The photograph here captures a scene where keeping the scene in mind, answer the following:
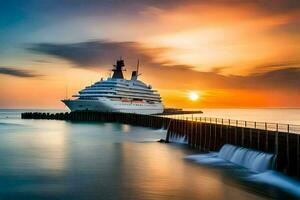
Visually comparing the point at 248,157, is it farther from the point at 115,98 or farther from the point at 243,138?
the point at 115,98

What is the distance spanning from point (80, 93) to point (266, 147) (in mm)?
100594

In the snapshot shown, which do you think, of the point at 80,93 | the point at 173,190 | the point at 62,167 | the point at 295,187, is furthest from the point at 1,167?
the point at 80,93

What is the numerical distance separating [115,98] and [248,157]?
92023 mm

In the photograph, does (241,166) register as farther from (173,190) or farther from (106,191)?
(106,191)

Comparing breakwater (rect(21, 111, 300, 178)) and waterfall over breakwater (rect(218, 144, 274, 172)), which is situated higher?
breakwater (rect(21, 111, 300, 178))

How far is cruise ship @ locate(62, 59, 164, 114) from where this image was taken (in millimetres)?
116250

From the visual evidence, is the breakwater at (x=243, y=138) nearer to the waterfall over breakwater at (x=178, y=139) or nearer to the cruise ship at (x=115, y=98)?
the waterfall over breakwater at (x=178, y=139)

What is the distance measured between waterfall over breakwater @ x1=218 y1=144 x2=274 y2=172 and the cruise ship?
277 feet

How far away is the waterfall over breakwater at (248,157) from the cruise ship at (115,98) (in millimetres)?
84277

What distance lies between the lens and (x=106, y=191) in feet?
71.6

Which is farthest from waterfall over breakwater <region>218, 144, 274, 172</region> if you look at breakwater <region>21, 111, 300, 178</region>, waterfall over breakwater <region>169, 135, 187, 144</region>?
waterfall over breakwater <region>169, 135, 187, 144</region>

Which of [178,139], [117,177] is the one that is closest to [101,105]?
[178,139]

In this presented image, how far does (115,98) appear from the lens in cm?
11900

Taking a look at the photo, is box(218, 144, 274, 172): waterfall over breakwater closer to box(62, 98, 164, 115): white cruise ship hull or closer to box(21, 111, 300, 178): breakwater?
box(21, 111, 300, 178): breakwater
